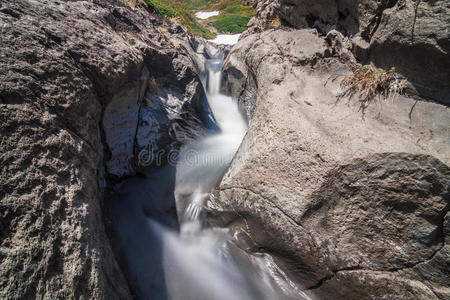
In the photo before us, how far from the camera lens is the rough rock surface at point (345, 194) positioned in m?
1.82

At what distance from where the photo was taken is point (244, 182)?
2580 mm

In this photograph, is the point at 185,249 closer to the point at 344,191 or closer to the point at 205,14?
the point at 344,191

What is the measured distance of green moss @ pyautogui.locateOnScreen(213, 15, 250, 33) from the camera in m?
25.1

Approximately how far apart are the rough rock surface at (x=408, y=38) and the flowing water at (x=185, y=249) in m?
2.72

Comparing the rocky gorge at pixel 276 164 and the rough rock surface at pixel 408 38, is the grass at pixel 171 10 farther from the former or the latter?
the rough rock surface at pixel 408 38

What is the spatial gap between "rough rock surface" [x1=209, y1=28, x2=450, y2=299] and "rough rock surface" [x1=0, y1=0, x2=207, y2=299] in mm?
1631

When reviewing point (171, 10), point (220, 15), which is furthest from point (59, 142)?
point (220, 15)

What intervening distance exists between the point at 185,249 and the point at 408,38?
3646 mm

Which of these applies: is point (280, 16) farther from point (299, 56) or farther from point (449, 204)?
point (449, 204)

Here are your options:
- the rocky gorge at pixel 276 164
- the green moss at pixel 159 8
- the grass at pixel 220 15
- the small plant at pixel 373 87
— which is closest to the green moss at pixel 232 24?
the grass at pixel 220 15

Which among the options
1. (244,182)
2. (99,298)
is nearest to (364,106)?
(244,182)

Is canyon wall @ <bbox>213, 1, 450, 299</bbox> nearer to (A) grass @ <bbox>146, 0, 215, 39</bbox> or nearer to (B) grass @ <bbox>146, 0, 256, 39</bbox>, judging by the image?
(A) grass @ <bbox>146, 0, 215, 39</bbox>

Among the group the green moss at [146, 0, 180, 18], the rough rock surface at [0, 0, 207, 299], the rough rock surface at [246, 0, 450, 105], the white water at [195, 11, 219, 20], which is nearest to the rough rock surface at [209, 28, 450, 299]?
the rough rock surface at [246, 0, 450, 105]

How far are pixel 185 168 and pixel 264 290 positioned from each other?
2.20 m
